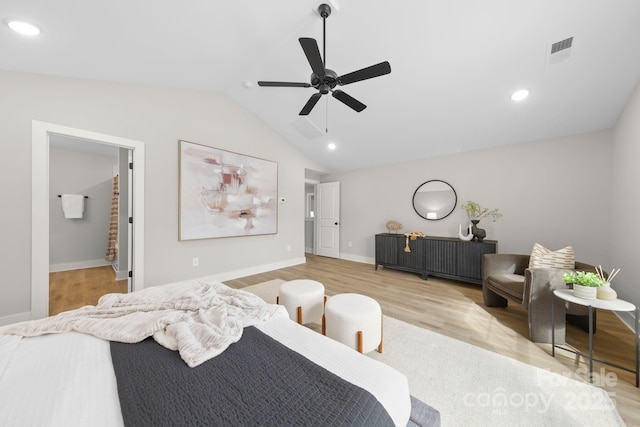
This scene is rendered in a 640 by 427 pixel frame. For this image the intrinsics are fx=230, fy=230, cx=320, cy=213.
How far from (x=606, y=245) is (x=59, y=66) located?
263 inches

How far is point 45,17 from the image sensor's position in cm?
175

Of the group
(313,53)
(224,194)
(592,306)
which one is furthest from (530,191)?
(224,194)

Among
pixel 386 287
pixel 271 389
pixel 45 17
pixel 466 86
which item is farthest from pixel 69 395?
pixel 466 86

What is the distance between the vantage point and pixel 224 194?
3.74 metres

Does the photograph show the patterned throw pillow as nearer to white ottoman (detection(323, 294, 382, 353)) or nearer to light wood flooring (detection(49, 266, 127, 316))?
white ottoman (detection(323, 294, 382, 353))

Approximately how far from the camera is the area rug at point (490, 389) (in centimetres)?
131

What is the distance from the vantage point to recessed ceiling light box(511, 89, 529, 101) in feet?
8.68

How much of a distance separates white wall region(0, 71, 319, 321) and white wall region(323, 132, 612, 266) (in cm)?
244

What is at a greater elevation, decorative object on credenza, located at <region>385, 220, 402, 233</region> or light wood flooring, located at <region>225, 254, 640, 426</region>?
decorative object on credenza, located at <region>385, 220, 402, 233</region>

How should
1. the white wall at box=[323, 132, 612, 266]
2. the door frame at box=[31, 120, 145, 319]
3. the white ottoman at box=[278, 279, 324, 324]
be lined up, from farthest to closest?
the white wall at box=[323, 132, 612, 266] → the door frame at box=[31, 120, 145, 319] → the white ottoman at box=[278, 279, 324, 324]

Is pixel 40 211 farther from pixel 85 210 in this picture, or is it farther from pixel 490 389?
pixel 490 389

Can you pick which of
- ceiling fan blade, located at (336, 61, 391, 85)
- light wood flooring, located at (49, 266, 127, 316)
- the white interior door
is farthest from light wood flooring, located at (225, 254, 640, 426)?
ceiling fan blade, located at (336, 61, 391, 85)

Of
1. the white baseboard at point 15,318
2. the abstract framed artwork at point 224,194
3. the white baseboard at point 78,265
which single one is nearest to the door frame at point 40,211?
the white baseboard at point 15,318

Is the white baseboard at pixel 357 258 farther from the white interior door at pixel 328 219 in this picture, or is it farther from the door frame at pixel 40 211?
the door frame at pixel 40 211
